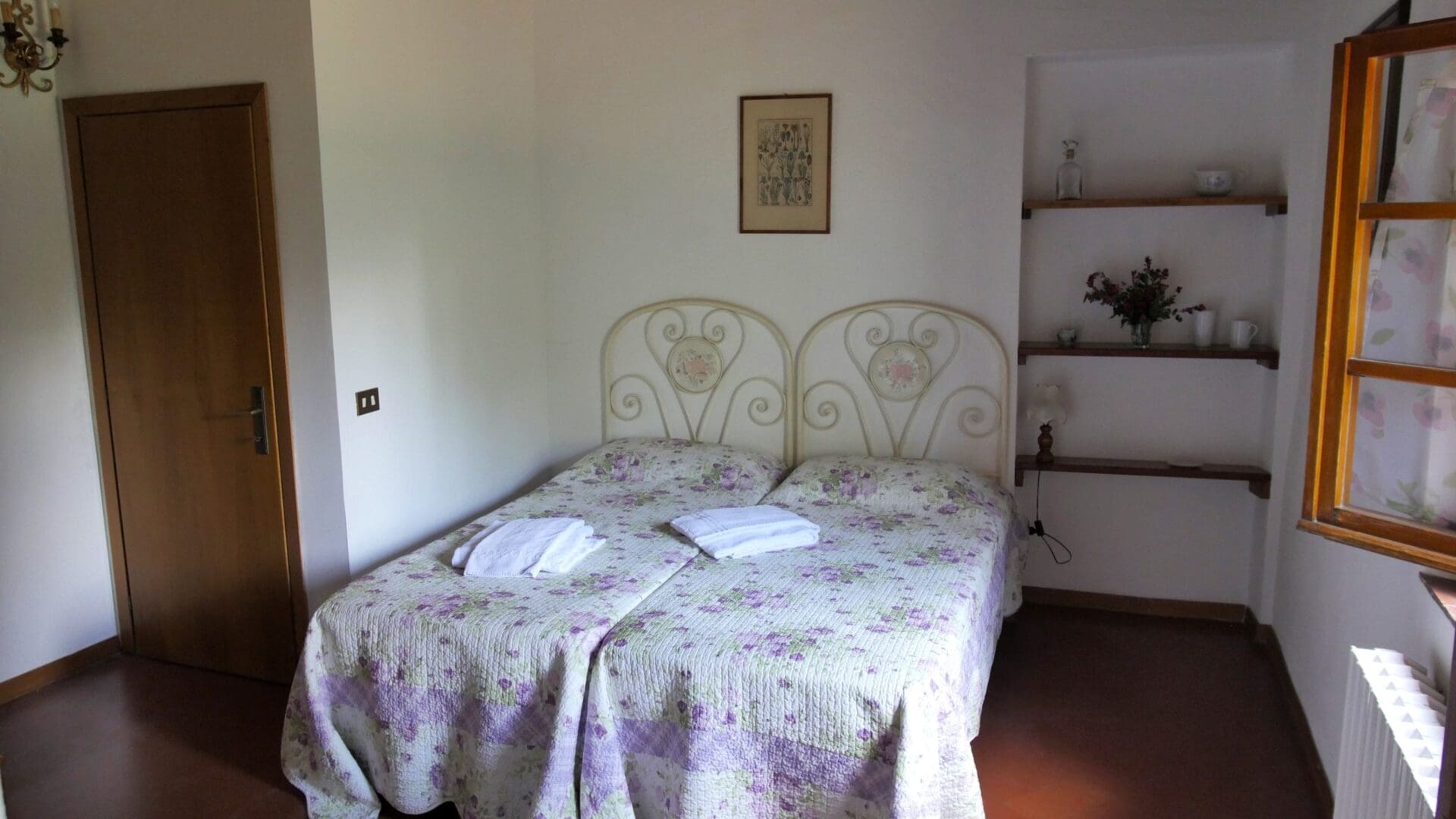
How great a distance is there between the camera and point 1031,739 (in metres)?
2.88

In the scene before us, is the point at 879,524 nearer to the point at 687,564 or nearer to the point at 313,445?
the point at 687,564

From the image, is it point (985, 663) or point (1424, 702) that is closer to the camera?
point (1424, 702)

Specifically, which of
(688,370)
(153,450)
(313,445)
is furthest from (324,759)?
(688,370)

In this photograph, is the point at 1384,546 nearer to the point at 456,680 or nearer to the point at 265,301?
the point at 456,680

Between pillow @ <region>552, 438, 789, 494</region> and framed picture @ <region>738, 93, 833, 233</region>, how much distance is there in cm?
89

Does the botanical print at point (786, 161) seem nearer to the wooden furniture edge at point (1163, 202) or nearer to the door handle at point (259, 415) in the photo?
the wooden furniture edge at point (1163, 202)

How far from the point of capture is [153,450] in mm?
3312

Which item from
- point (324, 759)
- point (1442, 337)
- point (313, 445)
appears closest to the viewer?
point (1442, 337)

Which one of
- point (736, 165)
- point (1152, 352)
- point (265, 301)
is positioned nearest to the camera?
point (265, 301)

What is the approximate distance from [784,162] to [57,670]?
124 inches

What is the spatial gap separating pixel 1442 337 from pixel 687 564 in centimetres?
185

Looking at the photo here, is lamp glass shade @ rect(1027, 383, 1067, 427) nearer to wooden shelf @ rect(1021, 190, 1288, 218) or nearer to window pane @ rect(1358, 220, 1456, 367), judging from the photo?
wooden shelf @ rect(1021, 190, 1288, 218)

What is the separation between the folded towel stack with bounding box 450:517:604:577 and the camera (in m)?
2.68

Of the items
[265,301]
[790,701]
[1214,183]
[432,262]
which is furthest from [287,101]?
[1214,183]
